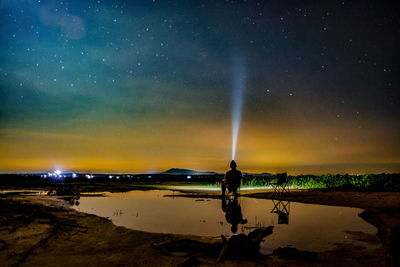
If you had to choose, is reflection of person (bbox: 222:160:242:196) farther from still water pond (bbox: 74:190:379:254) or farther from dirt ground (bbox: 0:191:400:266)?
dirt ground (bbox: 0:191:400:266)

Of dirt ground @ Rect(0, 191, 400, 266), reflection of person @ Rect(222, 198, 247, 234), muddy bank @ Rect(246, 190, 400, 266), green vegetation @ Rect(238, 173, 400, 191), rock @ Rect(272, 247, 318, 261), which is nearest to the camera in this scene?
muddy bank @ Rect(246, 190, 400, 266)

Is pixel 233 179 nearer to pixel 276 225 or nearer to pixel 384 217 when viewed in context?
pixel 276 225

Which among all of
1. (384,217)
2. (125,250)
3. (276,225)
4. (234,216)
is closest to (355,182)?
(384,217)

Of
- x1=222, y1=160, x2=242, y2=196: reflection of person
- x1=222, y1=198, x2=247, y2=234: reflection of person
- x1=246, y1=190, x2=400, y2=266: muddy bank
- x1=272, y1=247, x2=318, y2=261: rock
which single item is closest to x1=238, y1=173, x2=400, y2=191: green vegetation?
x1=246, y1=190, x2=400, y2=266: muddy bank

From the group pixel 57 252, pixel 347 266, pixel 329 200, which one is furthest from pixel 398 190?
pixel 57 252

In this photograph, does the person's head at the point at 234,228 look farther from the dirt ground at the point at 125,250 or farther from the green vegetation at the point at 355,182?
the green vegetation at the point at 355,182

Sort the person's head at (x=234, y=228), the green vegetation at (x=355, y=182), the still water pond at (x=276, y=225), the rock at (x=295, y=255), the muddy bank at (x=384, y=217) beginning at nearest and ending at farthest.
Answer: the muddy bank at (x=384, y=217) < the rock at (x=295, y=255) < the still water pond at (x=276, y=225) < the person's head at (x=234, y=228) < the green vegetation at (x=355, y=182)

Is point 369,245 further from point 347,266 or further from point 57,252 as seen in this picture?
point 57,252

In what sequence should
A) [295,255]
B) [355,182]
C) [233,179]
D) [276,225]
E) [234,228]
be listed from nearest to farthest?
[295,255] → [234,228] → [276,225] → [233,179] → [355,182]

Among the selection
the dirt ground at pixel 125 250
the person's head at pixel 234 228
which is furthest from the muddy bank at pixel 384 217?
the person's head at pixel 234 228

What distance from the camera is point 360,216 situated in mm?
18797

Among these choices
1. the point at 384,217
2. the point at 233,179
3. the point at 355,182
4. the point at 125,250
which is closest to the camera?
the point at 125,250

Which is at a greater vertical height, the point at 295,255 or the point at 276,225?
the point at 295,255

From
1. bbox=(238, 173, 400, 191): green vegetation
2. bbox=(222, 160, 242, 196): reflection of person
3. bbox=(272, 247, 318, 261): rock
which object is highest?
bbox=(222, 160, 242, 196): reflection of person
